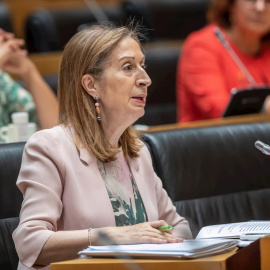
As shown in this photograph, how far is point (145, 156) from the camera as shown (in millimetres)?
1639

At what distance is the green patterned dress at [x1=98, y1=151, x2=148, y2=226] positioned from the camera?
4.75 ft

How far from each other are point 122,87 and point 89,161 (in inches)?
6.5

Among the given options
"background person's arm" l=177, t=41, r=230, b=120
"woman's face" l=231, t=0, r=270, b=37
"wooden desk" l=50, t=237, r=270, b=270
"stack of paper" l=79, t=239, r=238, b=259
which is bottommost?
"wooden desk" l=50, t=237, r=270, b=270

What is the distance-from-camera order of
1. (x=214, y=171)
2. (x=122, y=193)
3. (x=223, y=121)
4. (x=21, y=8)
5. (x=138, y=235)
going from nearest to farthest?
(x=138, y=235) < (x=122, y=193) < (x=214, y=171) < (x=223, y=121) < (x=21, y=8)

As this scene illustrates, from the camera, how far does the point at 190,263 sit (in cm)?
108

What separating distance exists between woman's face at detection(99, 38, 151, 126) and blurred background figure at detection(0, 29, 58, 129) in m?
0.76

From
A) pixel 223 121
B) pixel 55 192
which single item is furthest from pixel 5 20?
pixel 55 192

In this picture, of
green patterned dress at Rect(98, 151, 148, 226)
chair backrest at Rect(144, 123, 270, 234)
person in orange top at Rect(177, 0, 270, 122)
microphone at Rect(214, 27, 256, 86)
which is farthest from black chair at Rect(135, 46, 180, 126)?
green patterned dress at Rect(98, 151, 148, 226)

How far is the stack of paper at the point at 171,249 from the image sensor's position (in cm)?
110

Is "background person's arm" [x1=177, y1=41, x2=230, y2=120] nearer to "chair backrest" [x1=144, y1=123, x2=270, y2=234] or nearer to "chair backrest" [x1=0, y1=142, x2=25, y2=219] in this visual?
"chair backrest" [x1=144, y1=123, x2=270, y2=234]

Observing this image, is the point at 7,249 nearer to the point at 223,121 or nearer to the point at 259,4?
the point at 223,121

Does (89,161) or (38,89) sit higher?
(38,89)

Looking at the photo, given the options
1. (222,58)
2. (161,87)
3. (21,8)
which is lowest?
(161,87)

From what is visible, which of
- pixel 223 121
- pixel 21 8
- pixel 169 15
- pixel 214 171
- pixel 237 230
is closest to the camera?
pixel 237 230
